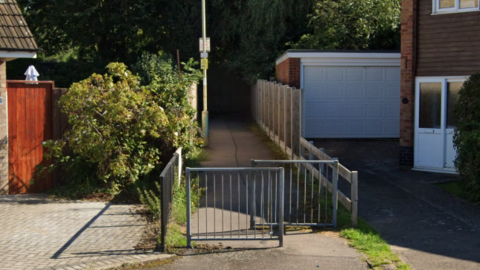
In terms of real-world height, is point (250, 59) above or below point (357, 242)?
above

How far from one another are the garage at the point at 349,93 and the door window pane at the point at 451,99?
5.17 m

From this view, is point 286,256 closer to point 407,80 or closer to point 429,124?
point 429,124

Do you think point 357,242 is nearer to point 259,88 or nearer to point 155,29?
point 259,88

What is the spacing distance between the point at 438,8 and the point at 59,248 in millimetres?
9566

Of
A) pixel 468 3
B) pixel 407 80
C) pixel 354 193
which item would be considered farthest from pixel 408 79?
pixel 354 193

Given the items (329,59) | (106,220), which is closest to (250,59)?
(329,59)

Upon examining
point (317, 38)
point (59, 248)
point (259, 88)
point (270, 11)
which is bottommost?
point (59, 248)

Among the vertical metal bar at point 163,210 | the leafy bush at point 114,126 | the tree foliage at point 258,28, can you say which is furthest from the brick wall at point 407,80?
the tree foliage at point 258,28

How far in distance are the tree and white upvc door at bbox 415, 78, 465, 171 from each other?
7862 millimetres

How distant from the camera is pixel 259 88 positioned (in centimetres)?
2405

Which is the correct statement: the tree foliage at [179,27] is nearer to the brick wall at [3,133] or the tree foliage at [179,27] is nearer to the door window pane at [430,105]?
the door window pane at [430,105]

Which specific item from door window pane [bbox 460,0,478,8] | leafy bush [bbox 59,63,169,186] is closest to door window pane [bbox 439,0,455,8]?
door window pane [bbox 460,0,478,8]

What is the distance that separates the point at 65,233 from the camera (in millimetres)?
8258

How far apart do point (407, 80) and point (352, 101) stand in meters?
4.66
